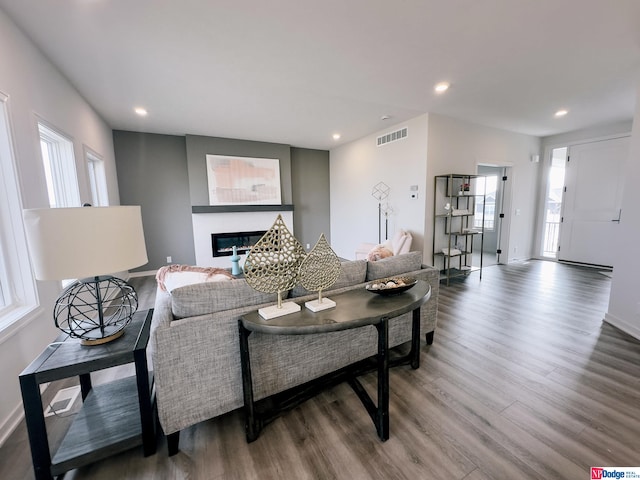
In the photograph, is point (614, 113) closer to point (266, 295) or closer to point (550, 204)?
point (550, 204)

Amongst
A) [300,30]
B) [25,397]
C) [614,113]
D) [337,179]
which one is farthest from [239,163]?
[614,113]

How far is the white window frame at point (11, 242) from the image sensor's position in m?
1.83

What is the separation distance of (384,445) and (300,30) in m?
2.99

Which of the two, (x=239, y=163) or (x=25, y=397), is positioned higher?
Result: (x=239, y=163)

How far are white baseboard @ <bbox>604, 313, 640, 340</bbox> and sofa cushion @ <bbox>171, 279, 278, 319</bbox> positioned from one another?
3.59 meters

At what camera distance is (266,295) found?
5.49 ft

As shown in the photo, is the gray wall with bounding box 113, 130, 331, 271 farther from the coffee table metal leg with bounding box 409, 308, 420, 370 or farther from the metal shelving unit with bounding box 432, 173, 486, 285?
the coffee table metal leg with bounding box 409, 308, 420, 370

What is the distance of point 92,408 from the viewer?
150 cm

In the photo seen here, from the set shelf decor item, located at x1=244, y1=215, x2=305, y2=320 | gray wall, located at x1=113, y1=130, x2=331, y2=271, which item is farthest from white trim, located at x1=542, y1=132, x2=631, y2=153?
shelf decor item, located at x1=244, y1=215, x2=305, y2=320

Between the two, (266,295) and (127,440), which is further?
(266,295)

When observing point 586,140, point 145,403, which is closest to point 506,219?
point 586,140

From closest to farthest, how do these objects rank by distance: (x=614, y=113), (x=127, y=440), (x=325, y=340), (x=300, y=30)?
(x=127, y=440)
(x=325, y=340)
(x=300, y=30)
(x=614, y=113)

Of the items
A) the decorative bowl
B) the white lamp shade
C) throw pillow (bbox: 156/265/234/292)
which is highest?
the white lamp shade

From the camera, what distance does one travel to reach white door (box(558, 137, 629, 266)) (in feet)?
15.8
